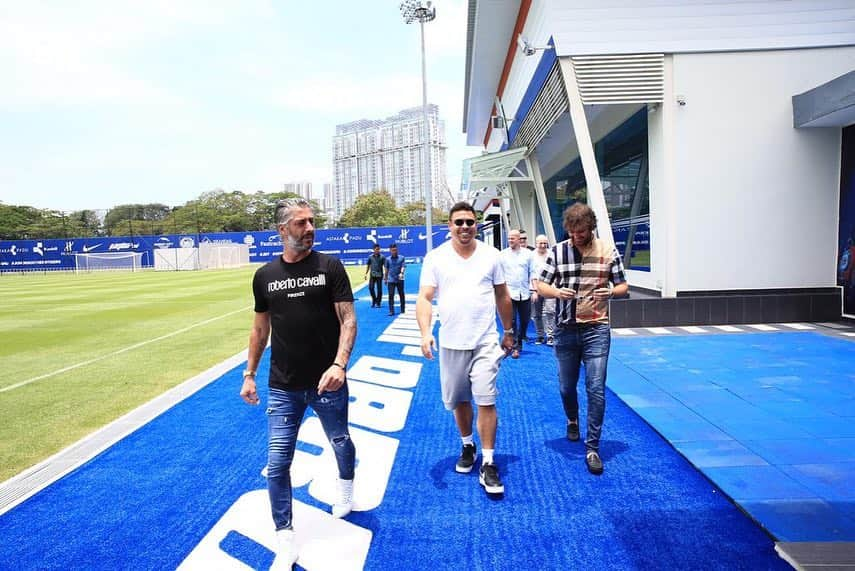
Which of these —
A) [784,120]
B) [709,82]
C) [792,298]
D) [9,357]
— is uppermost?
[709,82]

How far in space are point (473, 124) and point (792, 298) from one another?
23620 millimetres

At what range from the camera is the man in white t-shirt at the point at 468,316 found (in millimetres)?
3670

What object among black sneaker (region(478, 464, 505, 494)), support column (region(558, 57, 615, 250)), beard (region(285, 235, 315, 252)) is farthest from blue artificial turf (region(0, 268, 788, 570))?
support column (region(558, 57, 615, 250))

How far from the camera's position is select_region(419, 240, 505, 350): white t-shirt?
12.0 feet

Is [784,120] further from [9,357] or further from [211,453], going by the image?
[9,357]

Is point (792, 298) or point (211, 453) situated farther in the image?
point (792, 298)

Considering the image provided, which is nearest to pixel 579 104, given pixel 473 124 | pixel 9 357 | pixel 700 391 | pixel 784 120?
pixel 784 120

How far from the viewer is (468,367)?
12.3 feet

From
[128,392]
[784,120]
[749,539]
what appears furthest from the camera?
[784,120]

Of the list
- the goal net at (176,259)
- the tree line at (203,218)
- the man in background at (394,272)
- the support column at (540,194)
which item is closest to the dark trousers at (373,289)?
the man in background at (394,272)

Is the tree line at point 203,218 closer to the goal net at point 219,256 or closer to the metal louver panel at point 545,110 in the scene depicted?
the goal net at point 219,256

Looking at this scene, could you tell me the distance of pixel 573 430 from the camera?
4.64 meters

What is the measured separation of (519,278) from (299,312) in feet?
18.6

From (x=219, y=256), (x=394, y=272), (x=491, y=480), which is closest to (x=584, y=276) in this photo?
(x=491, y=480)
